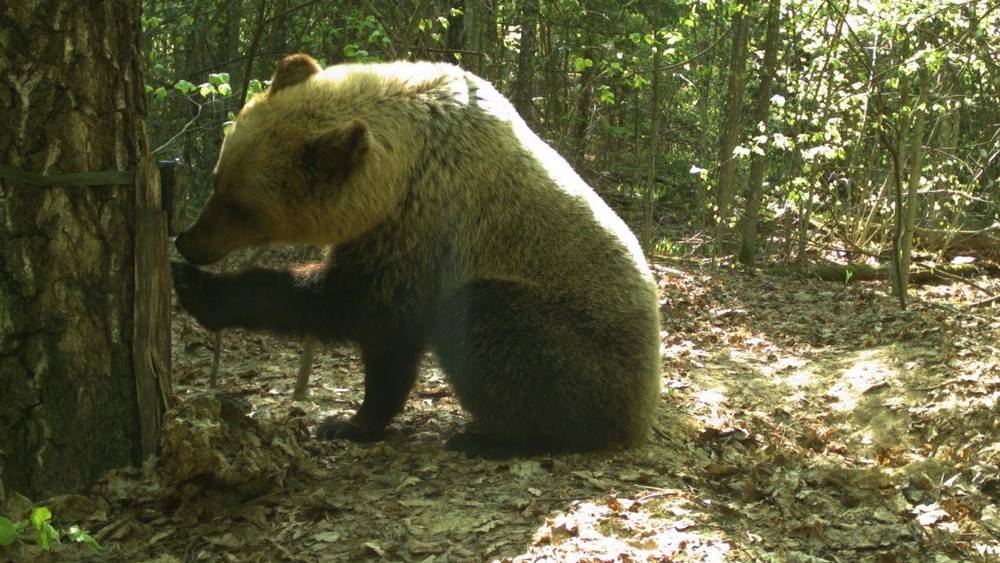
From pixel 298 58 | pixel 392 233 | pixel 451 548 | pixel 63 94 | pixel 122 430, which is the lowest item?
pixel 451 548

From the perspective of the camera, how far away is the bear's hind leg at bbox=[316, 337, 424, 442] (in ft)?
18.8

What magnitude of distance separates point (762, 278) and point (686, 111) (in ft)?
36.6

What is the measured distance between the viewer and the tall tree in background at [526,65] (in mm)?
16016

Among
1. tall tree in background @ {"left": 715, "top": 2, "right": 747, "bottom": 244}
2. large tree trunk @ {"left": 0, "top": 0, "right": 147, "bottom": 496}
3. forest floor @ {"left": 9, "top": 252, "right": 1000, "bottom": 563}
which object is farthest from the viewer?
tall tree in background @ {"left": 715, "top": 2, "right": 747, "bottom": 244}

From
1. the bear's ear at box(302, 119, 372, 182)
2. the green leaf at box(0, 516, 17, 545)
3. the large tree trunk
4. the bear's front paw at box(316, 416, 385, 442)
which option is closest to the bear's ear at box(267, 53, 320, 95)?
the bear's ear at box(302, 119, 372, 182)

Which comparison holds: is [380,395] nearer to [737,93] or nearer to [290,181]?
[290,181]

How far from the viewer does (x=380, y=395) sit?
229 inches

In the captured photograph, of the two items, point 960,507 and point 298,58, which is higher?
point 298,58

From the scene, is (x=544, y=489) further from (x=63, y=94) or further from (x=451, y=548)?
(x=63, y=94)

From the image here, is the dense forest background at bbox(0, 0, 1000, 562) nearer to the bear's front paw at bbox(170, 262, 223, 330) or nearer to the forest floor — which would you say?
the forest floor

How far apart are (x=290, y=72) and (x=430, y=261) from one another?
1.51 m

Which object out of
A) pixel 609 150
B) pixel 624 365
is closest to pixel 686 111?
pixel 609 150

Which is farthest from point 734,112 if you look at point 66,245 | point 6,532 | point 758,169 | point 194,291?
point 6,532

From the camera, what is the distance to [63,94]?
3.92 metres
